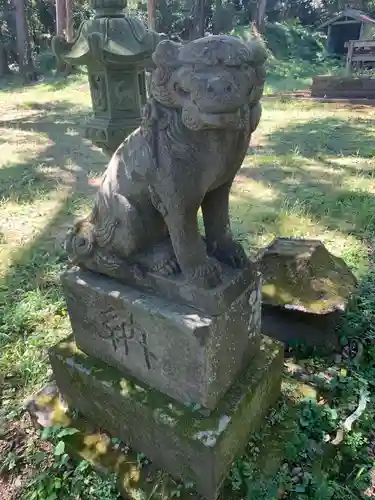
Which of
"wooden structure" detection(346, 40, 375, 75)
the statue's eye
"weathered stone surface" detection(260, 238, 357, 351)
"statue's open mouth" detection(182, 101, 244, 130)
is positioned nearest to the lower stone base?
"weathered stone surface" detection(260, 238, 357, 351)

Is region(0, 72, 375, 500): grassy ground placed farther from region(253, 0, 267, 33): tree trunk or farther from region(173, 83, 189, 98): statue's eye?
region(253, 0, 267, 33): tree trunk

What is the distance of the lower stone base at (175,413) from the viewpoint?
1.76 m

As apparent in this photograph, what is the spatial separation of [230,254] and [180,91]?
764mm

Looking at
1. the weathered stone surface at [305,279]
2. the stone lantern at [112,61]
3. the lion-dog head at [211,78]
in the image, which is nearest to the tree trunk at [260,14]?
the stone lantern at [112,61]

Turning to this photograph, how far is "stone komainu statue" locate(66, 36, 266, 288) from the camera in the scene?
135 cm

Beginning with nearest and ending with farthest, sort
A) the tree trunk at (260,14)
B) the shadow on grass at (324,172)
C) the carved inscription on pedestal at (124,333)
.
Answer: the carved inscription on pedestal at (124,333)
the shadow on grass at (324,172)
the tree trunk at (260,14)

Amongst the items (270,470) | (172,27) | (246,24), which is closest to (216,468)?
(270,470)

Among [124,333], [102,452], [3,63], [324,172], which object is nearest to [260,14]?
[3,63]

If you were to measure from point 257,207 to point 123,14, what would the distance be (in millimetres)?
2426

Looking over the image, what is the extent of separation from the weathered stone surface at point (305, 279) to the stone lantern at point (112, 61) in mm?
1682

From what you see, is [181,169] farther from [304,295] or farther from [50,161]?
[50,161]

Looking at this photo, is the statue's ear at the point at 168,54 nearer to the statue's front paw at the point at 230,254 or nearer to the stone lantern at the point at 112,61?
the statue's front paw at the point at 230,254

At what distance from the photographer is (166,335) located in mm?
1750

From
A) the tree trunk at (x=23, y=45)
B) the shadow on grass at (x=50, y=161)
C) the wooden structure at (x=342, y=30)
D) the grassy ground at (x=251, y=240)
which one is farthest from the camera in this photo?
the wooden structure at (x=342, y=30)
